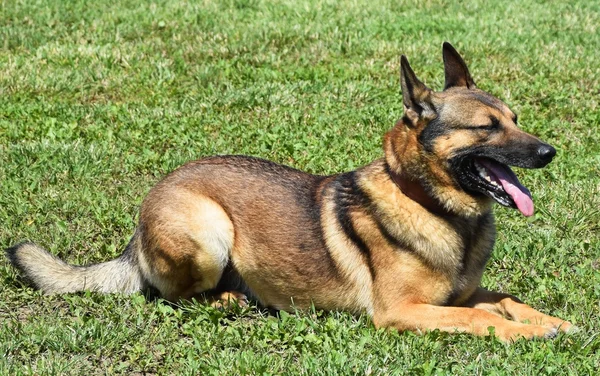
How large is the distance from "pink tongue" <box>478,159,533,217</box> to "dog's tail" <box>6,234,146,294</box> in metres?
2.25

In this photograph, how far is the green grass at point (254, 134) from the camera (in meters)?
4.55

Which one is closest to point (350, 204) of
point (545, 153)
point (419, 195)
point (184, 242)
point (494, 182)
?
point (419, 195)

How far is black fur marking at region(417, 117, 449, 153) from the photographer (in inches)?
179

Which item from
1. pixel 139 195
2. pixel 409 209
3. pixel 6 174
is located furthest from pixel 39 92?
pixel 409 209

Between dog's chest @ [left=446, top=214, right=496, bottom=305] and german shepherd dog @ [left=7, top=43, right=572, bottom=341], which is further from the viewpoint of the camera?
dog's chest @ [left=446, top=214, right=496, bottom=305]

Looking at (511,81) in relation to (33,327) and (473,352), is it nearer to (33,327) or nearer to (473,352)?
(473,352)

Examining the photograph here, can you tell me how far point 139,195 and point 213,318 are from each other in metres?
1.99

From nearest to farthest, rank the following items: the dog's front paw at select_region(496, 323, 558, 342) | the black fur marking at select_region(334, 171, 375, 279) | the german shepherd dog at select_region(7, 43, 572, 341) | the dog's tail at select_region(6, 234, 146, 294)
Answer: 1. the dog's front paw at select_region(496, 323, 558, 342)
2. the german shepherd dog at select_region(7, 43, 572, 341)
3. the black fur marking at select_region(334, 171, 375, 279)
4. the dog's tail at select_region(6, 234, 146, 294)

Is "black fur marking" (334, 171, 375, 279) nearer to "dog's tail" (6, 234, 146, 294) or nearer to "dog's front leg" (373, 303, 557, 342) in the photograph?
"dog's front leg" (373, 303, 557, 342)

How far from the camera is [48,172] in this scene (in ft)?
22.8

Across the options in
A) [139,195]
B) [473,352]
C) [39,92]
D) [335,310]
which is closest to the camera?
[473,352]

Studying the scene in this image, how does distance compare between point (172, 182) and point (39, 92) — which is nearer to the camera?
point (172, 182)

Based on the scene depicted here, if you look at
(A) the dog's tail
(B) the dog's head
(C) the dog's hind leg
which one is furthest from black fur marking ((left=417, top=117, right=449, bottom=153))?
(A) the dog's tail

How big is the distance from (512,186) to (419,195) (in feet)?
1.66
